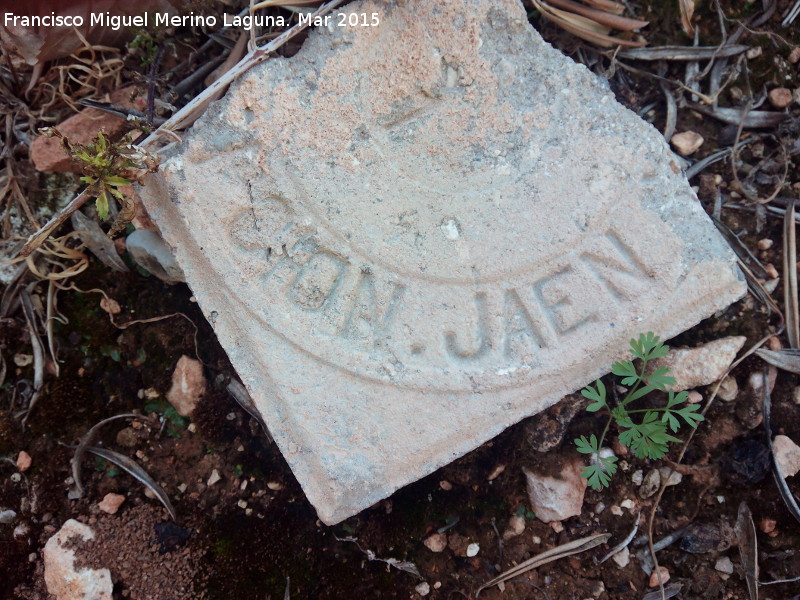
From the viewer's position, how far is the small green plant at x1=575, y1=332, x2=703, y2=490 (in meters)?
1.62

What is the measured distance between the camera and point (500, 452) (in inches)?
76.8

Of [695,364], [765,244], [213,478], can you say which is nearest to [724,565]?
[695,364]

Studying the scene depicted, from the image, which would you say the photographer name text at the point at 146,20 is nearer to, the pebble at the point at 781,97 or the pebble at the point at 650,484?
the pebble at the point at 781,97

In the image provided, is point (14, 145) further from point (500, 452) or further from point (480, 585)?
point (480, 585)

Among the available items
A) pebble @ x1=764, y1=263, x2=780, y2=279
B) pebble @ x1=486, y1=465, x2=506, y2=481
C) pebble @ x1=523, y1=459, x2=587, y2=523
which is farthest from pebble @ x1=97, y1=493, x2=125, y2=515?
pebble @ x1=764, y1=263, x2=780, y2=279

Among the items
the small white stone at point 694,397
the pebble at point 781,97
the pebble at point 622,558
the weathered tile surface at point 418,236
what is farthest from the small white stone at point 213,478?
the pebble at point 781,97

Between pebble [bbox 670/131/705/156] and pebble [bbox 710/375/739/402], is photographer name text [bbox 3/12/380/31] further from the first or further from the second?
Result: pebble [bbox 710/375/739/402]

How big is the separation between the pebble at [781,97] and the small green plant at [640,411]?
0.95 meters

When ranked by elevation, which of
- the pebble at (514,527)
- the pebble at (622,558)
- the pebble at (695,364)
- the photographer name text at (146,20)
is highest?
the photographer name text at (146,20)

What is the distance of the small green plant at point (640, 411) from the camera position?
162cm

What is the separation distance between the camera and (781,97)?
199 centimetres

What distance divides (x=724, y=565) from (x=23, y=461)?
2142mm

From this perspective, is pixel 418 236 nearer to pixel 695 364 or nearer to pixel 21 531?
pixel 695 364

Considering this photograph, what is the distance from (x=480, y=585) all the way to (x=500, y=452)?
1.29ft
